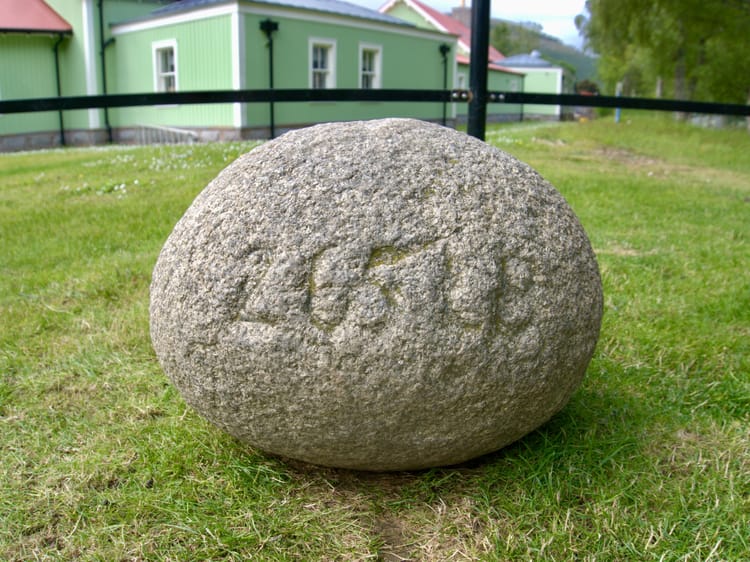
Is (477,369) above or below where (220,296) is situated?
below

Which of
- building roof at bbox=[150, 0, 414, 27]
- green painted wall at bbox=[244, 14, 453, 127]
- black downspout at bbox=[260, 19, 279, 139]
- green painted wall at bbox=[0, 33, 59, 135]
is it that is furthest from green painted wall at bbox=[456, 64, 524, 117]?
green painted wall at bbox=[0, 33, 59, 135]

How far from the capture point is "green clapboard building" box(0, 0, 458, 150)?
17453 mm

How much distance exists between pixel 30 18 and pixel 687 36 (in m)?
19.2

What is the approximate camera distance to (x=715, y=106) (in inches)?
262

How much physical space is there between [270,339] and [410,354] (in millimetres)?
500

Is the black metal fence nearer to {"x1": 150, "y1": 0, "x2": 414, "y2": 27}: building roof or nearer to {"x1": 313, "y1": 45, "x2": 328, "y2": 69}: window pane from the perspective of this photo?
{"x1": 150, "y1": 0, "x2": 414, "y2": 27}: building roof

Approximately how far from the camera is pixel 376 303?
7.97 feet

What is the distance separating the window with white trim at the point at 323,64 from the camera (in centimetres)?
1927

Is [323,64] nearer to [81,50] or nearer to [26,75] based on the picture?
[81,50]

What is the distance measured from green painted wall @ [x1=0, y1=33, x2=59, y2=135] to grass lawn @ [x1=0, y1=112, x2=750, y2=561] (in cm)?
1519

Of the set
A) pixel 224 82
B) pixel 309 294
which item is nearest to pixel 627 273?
pixel 309 294

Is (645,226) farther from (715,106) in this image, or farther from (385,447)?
(385,447)

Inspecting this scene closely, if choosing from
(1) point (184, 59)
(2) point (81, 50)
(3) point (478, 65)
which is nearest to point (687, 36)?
(1) point (184, 59)

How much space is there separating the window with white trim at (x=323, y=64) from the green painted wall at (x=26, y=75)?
24.3 ft
